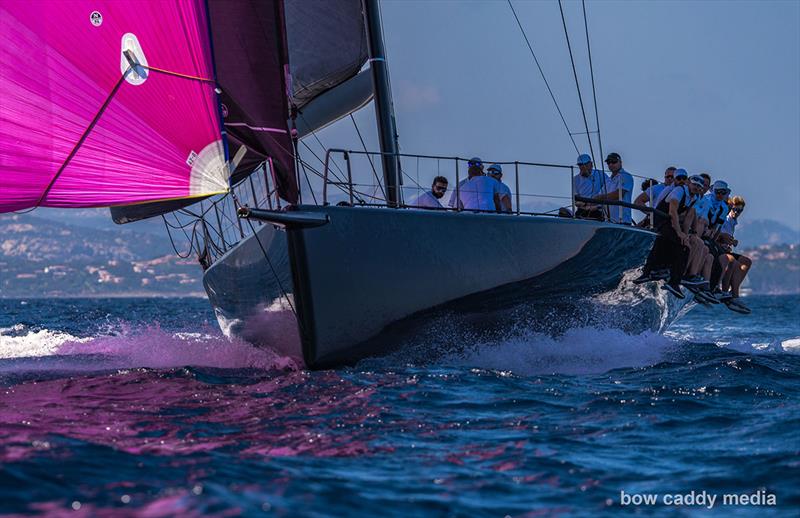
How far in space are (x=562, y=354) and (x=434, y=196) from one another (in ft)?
5.56

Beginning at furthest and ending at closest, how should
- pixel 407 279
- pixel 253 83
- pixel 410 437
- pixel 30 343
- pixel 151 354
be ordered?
pixel 30 343, pixel 151 354, pixel 407 279, pixel 253 83, pixel 410 437

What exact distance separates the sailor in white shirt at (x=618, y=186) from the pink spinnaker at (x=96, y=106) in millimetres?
5059

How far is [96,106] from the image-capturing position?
687 cm

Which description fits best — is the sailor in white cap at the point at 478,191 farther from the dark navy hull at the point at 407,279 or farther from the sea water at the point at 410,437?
the sea water at the point at 410,437

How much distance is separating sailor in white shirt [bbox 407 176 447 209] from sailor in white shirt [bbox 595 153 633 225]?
7.42ft

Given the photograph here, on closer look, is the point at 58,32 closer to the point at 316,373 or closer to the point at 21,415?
the point at 21,415

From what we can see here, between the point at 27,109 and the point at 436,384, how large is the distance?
3213 mm

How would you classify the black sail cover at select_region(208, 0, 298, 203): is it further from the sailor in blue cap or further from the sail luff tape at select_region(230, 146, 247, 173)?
the sailor in blue cap

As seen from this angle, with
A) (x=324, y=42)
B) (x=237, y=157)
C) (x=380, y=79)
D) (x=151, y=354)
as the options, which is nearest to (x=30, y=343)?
(x=151, y=354)

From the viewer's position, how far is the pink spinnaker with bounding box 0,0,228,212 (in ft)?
22.3

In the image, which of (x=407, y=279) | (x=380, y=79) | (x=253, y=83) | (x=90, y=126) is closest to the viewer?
(x=90, y=126)

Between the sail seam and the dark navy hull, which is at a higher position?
the sail seam

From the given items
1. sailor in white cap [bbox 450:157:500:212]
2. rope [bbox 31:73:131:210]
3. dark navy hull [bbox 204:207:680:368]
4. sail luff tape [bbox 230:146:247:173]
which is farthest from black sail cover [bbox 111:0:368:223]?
sailor in white cap [bbox 450:157:500:212]

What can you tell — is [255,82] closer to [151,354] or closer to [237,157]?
[237,157]
